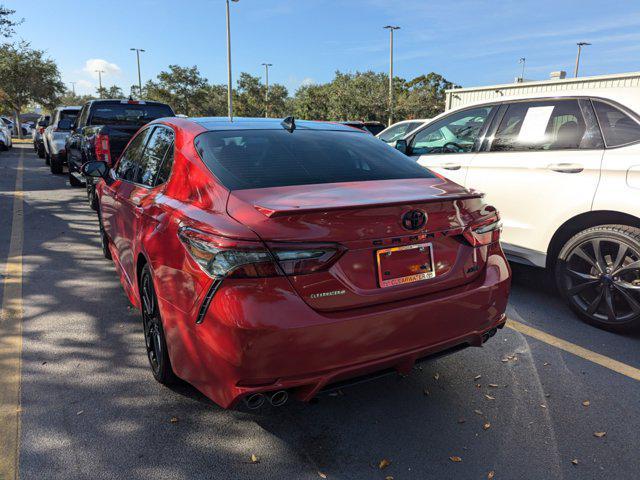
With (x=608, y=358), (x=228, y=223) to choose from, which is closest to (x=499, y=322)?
(x=608, y=358)

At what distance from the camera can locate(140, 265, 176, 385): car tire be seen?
278cm

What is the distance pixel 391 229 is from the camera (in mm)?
2211

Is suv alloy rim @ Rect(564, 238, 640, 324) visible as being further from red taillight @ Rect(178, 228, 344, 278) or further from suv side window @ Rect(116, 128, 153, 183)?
suv side window @ Rect(116, 128, 153, 183)

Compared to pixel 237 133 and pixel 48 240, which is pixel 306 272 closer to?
pixel 237 133

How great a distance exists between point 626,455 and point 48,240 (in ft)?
21.8

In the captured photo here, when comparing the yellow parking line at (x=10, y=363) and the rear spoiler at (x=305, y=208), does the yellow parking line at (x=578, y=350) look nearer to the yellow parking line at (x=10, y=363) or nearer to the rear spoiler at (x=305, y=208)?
the rear spoiler at (x=305, y=208)

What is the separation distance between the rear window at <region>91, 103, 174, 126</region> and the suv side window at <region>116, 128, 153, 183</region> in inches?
235

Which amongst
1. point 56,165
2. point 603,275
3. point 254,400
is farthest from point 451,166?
point 56,165

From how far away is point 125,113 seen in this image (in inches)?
393

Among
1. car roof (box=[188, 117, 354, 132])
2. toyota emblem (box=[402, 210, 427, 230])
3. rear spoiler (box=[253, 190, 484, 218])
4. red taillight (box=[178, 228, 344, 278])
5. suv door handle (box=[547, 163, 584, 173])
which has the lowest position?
red taillight (box=[178, 228, 344, 278])

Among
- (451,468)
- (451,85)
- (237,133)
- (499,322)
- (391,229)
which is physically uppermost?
(451,85)

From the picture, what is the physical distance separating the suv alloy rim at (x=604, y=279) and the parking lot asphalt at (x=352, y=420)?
20 cm

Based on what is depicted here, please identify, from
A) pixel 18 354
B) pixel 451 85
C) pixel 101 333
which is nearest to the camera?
pixel 18 354

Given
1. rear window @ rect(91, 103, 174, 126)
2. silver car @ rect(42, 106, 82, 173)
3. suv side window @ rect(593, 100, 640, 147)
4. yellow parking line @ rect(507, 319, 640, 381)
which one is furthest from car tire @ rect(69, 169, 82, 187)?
suv side window @ rect(593, 100, 640, 147)
